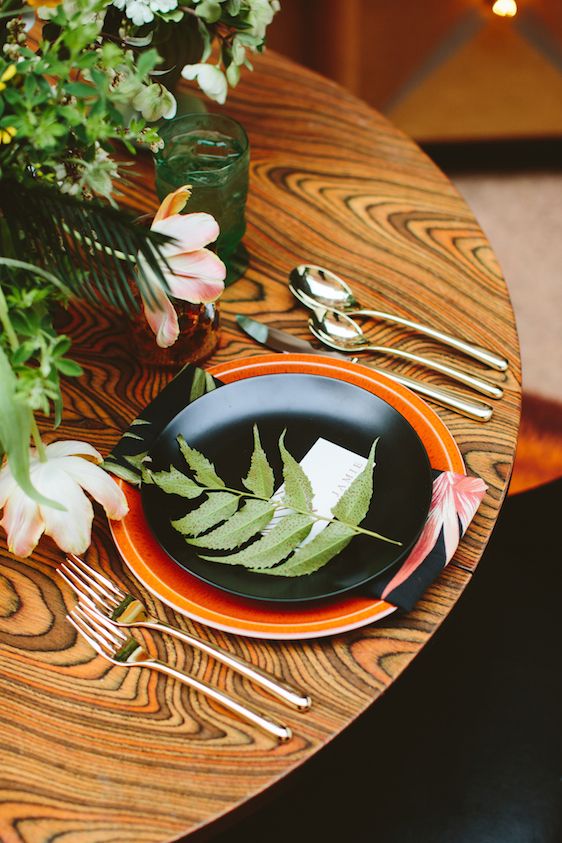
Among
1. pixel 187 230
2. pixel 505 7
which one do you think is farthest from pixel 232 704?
pixel 505 7

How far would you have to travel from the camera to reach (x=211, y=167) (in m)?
0.84

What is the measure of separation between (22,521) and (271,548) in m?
0.18

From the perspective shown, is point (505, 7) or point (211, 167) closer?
point (211, 167)

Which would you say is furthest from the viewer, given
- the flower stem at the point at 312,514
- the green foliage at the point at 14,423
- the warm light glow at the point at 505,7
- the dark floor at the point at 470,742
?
the warm light glow at the point at 505,7

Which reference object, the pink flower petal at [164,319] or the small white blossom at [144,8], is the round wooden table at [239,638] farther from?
the small white blossom at [144,8]

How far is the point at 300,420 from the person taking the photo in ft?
2.39

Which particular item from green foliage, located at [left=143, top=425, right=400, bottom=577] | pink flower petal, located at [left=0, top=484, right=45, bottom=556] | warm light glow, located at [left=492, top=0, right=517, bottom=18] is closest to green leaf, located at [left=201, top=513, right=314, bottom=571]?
green foliage, located at [left=143, top=425, right=400, bottom=577]

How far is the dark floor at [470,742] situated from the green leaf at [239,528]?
18cm

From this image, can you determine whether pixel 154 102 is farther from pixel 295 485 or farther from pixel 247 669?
pixel 247 669

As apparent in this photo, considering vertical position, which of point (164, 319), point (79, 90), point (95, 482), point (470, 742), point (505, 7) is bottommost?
point (470, 742)

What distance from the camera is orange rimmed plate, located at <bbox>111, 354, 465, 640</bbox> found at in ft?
1.94

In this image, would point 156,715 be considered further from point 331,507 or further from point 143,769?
point 331,507

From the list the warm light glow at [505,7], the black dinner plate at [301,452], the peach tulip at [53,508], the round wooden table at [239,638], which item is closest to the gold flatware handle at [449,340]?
the round wooden table at [239,638]

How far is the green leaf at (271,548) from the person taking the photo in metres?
0.61
